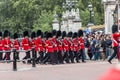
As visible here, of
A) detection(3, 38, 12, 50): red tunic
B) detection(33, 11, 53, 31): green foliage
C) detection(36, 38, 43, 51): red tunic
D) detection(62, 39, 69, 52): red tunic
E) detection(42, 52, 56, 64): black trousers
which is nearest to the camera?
detection(42, 52, 56, 64): black trousers

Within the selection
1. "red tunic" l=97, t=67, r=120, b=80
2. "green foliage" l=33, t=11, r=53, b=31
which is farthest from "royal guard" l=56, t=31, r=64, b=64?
"green foliage" l=33, t=11, r=53, b=31

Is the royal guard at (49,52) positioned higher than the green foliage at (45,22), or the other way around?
the green foliage at (45,22)

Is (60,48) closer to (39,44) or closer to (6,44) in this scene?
(39,44)

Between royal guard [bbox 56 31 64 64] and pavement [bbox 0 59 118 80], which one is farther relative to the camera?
royal guard [bbox 56 31 64 64]

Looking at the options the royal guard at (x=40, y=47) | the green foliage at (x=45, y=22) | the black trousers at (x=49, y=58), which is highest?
the green foliage at (x=45, y=22)

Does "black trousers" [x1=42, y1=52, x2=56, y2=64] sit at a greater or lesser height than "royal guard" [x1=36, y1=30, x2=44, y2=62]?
lesser

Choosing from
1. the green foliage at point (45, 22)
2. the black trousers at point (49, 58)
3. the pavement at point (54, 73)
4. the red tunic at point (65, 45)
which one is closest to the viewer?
the pavement at point (54, 73)

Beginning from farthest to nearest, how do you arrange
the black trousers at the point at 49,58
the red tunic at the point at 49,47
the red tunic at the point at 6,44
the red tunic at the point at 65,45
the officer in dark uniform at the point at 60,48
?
the red tunic at the point at 6,44 → the red tunic at the point at 65,45 → the officer in dark uniform at the point at 60,48 → the black trousers at the point at 49,58 → the red tunic at the point at 49,47

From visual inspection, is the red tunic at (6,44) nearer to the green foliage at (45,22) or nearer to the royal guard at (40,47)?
the royal guard at (40,47)

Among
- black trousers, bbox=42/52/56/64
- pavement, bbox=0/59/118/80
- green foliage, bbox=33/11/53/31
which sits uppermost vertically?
green foliage, bbox=33/11/53/31

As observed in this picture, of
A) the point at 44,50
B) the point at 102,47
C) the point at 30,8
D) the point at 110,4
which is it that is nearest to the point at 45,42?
the point at 44,50

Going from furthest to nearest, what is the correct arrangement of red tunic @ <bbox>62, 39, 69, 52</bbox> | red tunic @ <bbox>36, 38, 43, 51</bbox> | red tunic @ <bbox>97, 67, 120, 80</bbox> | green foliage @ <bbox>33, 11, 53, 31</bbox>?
green foliage @ <bbox>33, 11, 53, 31</bbox> < red tunic @ <bbox>62, 39, 69, 52</bbox> < red tunic @ <bbox>36, 38, 43, 51</bbox> < red tunic @ <bbox>97, 67, 120, 80</bbox>

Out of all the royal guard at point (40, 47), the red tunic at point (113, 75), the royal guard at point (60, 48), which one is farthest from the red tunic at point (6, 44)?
the red tunic at point (113, 75)

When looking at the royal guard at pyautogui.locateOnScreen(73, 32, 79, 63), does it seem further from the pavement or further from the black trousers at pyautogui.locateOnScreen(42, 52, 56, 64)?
the pavement
